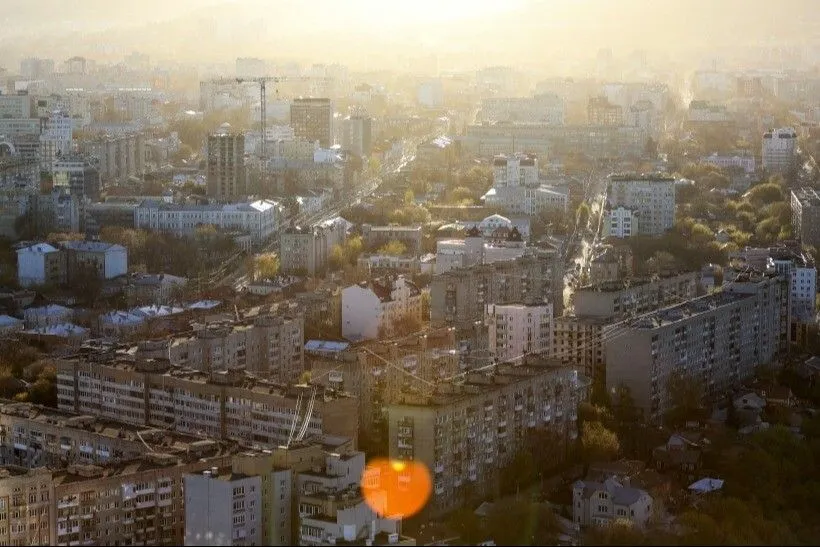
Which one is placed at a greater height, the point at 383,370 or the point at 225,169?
the point at 225,169

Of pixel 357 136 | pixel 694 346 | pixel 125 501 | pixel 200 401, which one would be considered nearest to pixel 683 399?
pixel 694 346

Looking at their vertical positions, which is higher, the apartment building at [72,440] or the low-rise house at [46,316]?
the apartment building at [72,440]

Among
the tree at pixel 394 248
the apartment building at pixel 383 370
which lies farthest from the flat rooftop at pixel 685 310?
the tree at pixel 394 248

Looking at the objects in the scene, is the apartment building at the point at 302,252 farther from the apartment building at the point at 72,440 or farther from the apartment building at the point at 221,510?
the apartment building at the point at 221,510

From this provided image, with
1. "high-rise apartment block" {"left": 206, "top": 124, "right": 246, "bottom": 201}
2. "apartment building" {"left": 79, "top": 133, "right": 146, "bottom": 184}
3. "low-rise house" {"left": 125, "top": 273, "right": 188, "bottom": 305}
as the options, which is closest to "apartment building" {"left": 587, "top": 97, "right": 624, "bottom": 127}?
"apartment building" {"left": 79, "top": 133, "right": 146, "bottom": 184}

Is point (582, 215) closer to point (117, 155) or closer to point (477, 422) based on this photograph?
point (117, 155)

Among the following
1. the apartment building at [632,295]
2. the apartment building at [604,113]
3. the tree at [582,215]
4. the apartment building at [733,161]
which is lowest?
the tree at [582,215]
